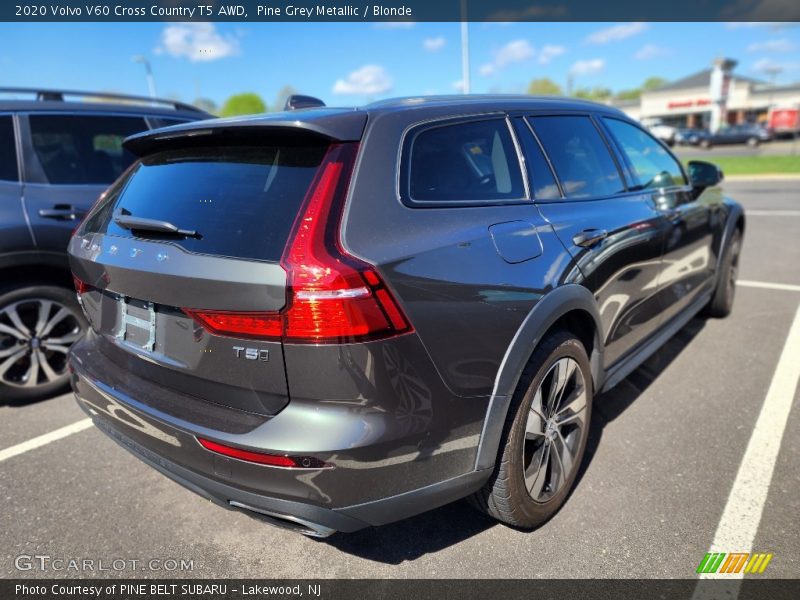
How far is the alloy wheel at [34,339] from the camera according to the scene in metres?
3.48

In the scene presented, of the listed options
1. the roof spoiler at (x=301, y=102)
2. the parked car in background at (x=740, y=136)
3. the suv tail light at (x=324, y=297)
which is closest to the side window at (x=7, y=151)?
the roof spoiler at (x=301, y=102)

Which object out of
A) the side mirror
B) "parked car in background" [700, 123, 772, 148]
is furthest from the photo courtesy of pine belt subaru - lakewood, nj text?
"parked car in background" [700, 123, 772, 148]

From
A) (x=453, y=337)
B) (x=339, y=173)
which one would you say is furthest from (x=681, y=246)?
(x=339, y=173)

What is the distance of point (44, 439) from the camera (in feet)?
10.6

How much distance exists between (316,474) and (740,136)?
52345 mm

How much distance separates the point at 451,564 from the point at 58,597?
1504mm

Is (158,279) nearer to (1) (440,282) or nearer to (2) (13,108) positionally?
(1) (440,282)

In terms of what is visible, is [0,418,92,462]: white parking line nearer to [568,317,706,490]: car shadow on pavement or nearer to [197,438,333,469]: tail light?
[197,438,333,469]: tail light

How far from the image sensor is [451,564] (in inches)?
87.3

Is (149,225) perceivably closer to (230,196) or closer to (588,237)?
(230,196)

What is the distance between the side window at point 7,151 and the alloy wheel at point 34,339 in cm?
79

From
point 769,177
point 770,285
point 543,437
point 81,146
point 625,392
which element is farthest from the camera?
point 769,177

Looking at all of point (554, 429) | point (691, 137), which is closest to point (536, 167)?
point (554, 429)

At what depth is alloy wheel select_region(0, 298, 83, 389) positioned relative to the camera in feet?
11.4
